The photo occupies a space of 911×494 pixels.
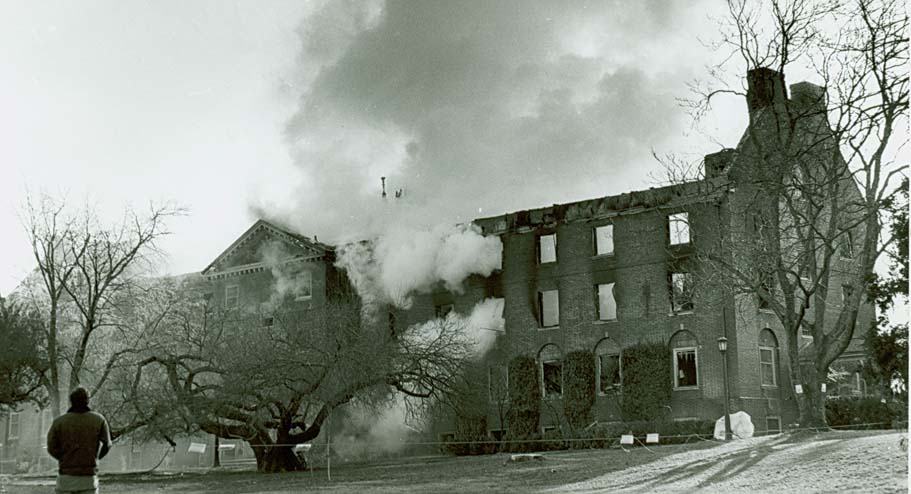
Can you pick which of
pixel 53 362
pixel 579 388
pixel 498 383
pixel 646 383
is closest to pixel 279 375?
pixel 53 362

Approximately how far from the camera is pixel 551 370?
1740 inches

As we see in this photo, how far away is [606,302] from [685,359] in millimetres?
4498

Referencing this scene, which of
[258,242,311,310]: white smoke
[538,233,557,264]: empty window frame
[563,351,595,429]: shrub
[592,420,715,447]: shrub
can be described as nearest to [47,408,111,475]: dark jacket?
[592,420,715,447]: shrub

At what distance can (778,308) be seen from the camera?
97.6 ft

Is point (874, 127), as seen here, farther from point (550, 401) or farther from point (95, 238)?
point (95, 238)

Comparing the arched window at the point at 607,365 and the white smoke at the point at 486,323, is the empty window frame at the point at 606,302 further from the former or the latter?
the white smoke at the point at 486,323

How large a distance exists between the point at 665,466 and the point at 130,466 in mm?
38526

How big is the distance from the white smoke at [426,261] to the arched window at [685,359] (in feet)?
30.4

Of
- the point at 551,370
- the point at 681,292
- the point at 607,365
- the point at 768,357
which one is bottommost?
the point at 551,370

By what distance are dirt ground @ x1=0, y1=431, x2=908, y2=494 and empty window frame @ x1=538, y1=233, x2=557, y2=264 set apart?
1567cm

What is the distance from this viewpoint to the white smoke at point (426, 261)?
45219 millimetres

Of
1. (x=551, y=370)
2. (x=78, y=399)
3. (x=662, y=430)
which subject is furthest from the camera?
(x=551, y=370)

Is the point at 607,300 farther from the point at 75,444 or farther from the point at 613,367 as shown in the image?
the point at 75,444

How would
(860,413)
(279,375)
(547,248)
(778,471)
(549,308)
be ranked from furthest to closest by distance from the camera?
1. (547,248)
2. (549,308)
3. (860,413)
4. (279,375)
5. (778,471)
